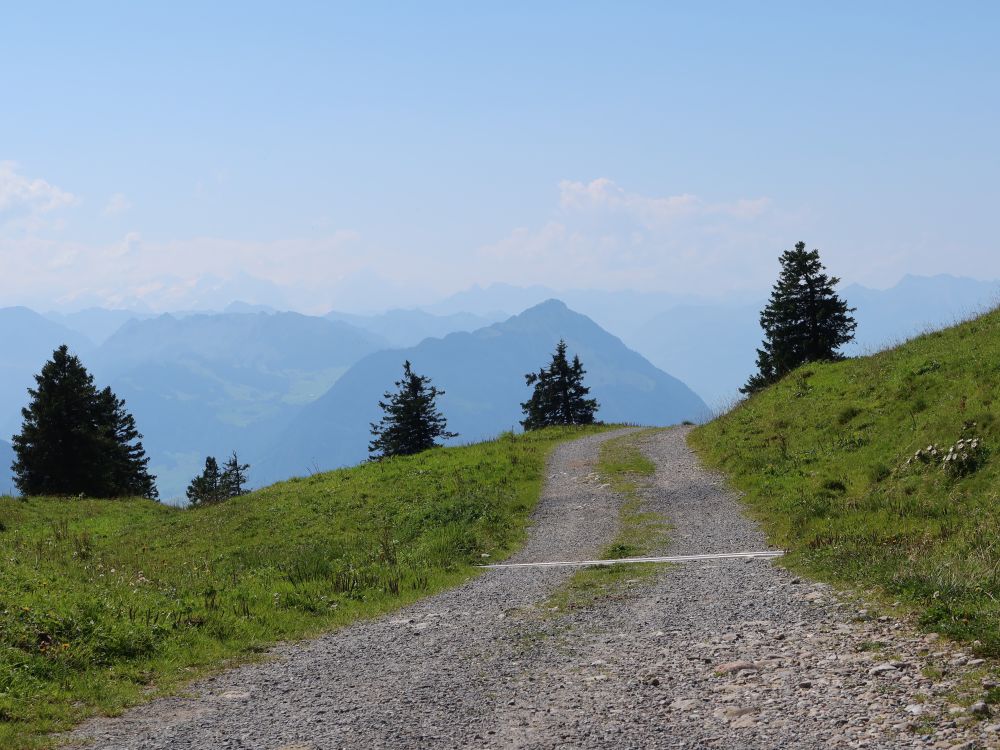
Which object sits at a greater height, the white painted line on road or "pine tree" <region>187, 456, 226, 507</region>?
"pine tree" <region>187, 456, 226, 507</region>

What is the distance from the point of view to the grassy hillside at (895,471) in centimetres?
1087

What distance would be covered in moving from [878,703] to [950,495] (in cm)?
1085

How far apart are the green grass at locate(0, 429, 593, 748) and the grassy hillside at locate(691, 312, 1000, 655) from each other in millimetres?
7080

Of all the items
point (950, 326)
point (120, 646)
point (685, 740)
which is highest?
point (950, 326)

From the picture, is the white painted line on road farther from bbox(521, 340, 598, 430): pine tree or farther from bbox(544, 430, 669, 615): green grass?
bbox(521, 340, 598, 430): pine tree

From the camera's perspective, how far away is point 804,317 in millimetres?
58438

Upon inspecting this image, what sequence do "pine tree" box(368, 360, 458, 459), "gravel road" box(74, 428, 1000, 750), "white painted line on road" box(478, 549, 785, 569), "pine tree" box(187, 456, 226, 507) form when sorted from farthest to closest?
"pine tree" box(368, 360, 458, 459), "pine tree" box(187, 456, 226, 507), "white painted line on road" box(478, 549, 785, 569), "gravel road" box(74, 428, 1000, 750)

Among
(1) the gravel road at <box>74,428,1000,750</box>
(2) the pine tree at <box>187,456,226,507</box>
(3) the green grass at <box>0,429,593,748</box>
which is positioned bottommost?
(1) the gravel road at <box>74,428,1000,750</box>

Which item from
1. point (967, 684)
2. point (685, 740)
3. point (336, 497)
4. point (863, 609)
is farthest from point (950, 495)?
point (336, 497)

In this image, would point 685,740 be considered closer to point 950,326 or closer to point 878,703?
point 878,703

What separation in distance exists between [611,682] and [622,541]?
971cm

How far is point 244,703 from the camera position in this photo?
933 centimetres

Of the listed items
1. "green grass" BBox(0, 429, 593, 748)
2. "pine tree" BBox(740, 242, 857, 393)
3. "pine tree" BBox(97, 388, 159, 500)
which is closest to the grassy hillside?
"green grass" BBox(0, 429, 593, 748)

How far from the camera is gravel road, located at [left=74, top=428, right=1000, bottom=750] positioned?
729 cm
